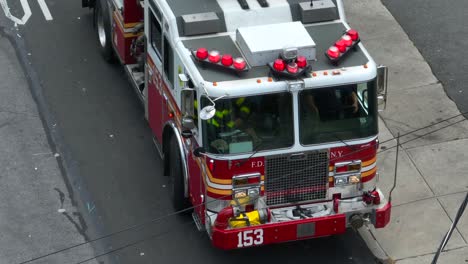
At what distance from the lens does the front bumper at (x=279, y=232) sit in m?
13.2

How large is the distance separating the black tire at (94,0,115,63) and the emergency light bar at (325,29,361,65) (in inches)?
219

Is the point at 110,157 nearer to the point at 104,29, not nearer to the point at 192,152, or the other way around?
the point at 104,29

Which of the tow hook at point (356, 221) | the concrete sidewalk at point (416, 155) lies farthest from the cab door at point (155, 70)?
the concrete sidewalk at point (416, 155)

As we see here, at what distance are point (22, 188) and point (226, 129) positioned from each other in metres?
3.93

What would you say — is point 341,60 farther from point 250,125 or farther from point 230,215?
point 230,215

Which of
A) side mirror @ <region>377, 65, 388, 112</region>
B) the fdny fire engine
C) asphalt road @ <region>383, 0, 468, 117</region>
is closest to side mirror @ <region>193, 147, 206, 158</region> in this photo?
the fdny fire engine

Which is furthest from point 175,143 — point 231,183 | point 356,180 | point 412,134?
point 412,134

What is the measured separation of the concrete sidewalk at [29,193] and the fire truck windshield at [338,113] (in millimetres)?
3341

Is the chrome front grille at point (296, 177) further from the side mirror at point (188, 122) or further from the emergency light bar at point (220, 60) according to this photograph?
the emergency light bar at point (220, 60)

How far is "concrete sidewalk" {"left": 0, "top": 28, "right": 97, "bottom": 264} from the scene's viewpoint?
14484mm

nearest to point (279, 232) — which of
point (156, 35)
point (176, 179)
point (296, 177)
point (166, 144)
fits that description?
point (296, 177)

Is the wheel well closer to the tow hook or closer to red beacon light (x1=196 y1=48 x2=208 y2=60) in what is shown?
red beacon light (x1=196 y1=48 x2=208 y2=60)

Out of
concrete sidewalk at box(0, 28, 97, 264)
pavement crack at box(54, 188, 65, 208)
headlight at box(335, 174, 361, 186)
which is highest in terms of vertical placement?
headlight at box(335, 174, 361, 186)

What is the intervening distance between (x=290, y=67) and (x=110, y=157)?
441 cm
